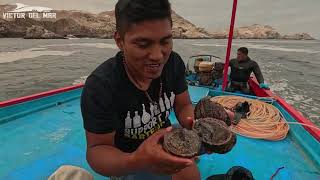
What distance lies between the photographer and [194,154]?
1510mm

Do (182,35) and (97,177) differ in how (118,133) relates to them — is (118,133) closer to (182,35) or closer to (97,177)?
(97,177)

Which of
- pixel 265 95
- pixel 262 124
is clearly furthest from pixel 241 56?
pixel 262 124

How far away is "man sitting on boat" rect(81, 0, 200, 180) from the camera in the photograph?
1505 millimetres

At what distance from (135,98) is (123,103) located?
98 mm

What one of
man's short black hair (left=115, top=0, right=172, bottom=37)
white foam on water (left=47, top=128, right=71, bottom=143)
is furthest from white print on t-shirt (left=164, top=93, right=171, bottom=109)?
white foam on water (left=47, top=128, right=71, bottom=143)

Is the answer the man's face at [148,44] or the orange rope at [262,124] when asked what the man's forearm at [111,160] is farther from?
the orange rope at [262,124]

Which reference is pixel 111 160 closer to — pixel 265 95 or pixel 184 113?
pixel 184 113

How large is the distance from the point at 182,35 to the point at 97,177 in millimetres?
100393

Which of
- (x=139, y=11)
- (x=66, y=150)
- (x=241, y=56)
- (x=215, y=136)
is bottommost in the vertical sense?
(x=66, y=150)

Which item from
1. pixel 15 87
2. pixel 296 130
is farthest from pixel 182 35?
pixel 296 130

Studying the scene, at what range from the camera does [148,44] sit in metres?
1.57

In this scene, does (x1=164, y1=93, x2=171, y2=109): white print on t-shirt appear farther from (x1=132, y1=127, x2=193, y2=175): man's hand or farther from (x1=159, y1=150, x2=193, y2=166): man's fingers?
(x1=159, y1=150, x2=193, y2=166): man's fingers

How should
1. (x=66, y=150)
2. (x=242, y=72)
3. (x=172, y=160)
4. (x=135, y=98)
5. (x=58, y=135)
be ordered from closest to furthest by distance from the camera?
(x=172, y=160) → (x=135, y=98) → (x=66, y=150) → (x=58, y=135) → (x=242, y=72)

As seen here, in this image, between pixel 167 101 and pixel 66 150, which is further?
pixel 66 150
